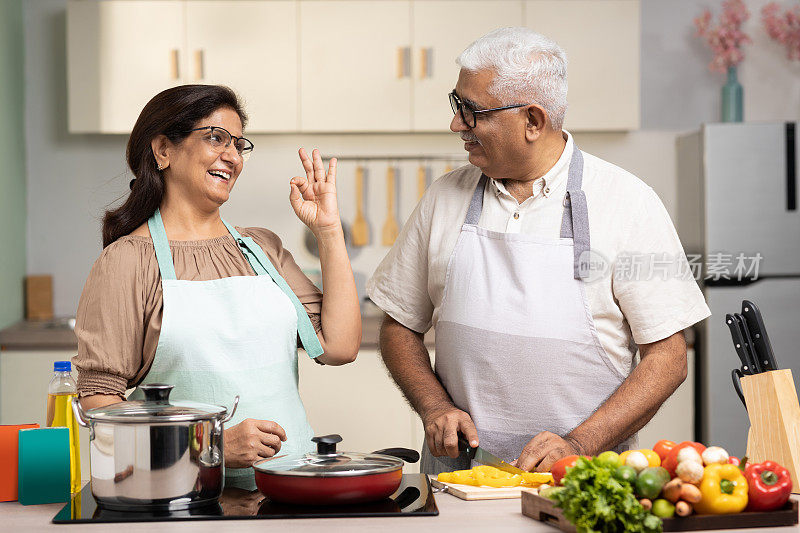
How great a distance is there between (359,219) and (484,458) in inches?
95.7

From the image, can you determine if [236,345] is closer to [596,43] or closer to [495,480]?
[495,480]

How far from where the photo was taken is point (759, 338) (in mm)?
1511

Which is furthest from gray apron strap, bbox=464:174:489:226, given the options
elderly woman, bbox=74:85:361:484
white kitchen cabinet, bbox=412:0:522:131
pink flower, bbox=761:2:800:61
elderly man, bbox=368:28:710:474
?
pink flower, bbox=761:2:800:61

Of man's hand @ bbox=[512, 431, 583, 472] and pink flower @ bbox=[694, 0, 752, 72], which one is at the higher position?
pink flower @ bbox=[694, 0, 752, 72]

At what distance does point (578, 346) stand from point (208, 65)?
2.39 m

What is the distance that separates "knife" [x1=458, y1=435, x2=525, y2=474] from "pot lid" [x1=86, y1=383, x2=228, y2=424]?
51cm

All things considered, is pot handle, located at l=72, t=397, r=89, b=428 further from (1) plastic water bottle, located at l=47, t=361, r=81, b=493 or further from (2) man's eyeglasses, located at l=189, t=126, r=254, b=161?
(2) man's eyeglasses, located at l=189, t=126, r=254, b=161

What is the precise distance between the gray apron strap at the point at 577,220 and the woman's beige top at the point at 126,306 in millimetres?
652

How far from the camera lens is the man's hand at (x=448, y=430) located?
1.62 metres

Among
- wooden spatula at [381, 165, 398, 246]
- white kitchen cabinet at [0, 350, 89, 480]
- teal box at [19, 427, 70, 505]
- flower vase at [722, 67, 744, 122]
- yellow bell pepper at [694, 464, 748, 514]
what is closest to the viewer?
yellow bell pepper at [694, 464, 748, 514]

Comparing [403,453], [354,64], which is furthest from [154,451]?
[354,64]

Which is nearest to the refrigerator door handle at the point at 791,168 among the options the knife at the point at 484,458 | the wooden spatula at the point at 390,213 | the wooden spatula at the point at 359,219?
the wooden spatula at the point at 390,213

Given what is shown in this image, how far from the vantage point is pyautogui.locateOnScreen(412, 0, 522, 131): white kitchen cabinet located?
3.61m

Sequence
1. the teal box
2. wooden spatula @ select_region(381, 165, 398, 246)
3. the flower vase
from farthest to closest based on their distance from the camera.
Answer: wooden spatula @ select_region(381, 165, 398, 246) < the flower vase < the teal box
